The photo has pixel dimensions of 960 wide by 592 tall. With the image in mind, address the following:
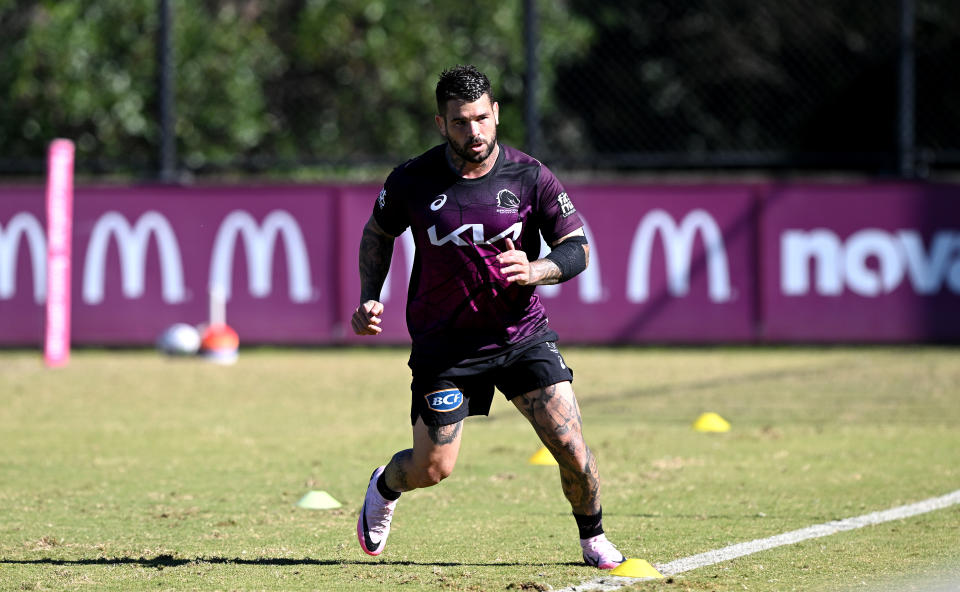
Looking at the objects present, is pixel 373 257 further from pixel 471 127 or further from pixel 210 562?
pixel 210 562

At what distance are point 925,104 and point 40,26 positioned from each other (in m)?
11.5

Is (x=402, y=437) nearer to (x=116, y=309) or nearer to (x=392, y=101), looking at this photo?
(x=116, y=309)

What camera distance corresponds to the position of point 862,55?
20594 millimetres

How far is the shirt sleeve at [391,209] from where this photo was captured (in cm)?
594

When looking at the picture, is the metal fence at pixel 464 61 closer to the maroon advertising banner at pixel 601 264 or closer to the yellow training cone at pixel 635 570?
the maroon advertising banner at pixel 601 264

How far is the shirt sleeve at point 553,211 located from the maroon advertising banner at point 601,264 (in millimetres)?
9331

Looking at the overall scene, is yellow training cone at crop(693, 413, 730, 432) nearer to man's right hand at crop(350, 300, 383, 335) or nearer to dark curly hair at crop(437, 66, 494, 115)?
man's right hand at crop(350, 300, 383, 335)

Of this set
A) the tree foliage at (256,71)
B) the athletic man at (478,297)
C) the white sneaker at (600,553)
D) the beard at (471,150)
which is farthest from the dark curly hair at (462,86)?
the tree foliage at (256,71)

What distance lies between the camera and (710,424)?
1011 cm

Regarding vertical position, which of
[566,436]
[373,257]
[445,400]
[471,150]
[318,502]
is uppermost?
[471,150]

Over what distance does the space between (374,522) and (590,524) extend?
88 cm

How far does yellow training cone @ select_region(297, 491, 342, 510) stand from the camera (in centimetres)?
746

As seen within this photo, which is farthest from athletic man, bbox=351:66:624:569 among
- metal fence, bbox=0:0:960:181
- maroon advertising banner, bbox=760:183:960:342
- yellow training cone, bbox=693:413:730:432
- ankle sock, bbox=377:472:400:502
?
metal fence, bbox=0:0:960:181

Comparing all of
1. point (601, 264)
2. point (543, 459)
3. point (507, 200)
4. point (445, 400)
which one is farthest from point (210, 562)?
point (601, 264)
